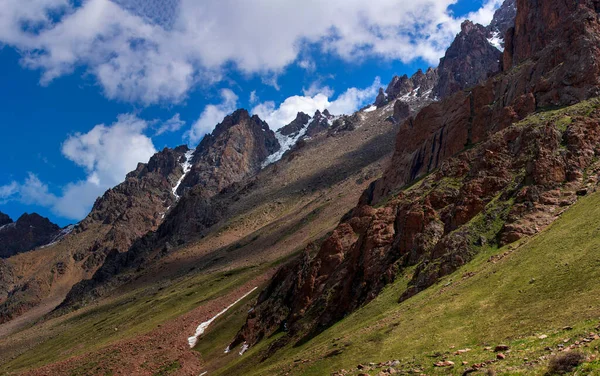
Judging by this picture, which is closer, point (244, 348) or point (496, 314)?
point (496, 314)

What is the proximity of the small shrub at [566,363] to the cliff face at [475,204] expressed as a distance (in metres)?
26.4

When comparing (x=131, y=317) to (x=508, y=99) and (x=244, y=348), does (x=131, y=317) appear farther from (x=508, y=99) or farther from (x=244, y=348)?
(x=508, y=99)

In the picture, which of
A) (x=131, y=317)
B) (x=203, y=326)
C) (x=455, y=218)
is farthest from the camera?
(x=131, y=317)

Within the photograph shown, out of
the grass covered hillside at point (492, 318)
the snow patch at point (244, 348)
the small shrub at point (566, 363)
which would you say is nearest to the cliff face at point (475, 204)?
the snow patch at point (244, 348)

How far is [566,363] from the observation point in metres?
16.8

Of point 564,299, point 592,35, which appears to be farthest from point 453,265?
point 592,35

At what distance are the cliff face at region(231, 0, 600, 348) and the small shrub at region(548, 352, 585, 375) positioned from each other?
2638cm

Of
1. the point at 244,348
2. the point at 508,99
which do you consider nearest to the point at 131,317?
the point at 244,348

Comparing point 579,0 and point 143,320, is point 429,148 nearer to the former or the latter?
point 579,0

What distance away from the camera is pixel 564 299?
27391 millimetres

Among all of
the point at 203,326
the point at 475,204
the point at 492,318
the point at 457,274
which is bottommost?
the point at 492,318

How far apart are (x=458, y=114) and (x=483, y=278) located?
65.8 m

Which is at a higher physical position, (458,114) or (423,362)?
(458,114)

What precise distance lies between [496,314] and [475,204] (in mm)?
21859
